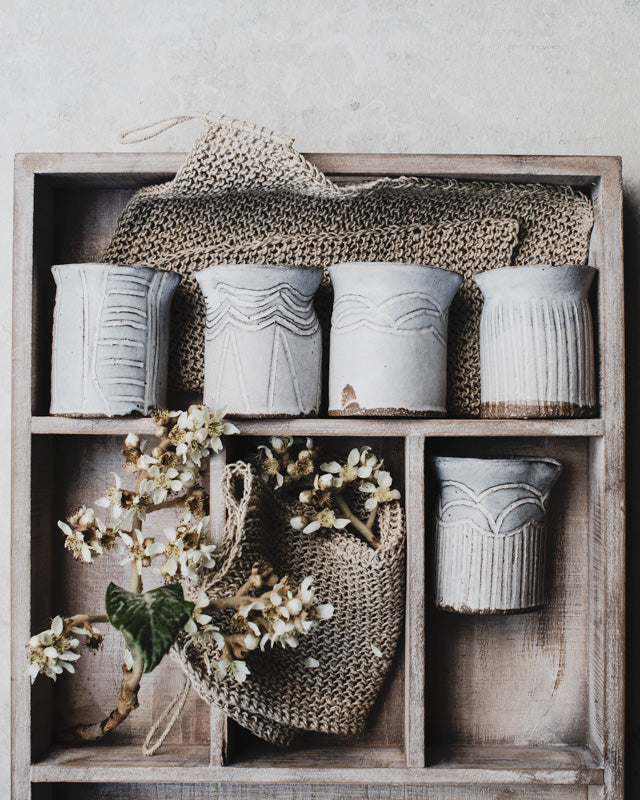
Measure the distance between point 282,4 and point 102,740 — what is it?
3.05 ft

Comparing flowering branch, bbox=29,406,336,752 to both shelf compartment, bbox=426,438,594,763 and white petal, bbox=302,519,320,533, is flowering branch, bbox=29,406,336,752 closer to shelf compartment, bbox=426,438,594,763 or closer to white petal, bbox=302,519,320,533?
white petal, bbox=302,519,320,533

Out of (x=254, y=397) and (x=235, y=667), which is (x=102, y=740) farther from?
(x=254, y=397)

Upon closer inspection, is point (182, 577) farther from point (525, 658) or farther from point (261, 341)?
point (525, 658)

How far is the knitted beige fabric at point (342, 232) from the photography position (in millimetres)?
827

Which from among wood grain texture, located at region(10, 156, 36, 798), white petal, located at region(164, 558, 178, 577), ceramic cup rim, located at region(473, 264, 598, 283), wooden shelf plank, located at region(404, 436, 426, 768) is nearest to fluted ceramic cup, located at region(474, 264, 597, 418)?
ceramic cup rim, located at region(473, 264, 598, 283)

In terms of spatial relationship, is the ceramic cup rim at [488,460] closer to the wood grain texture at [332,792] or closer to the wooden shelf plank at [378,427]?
the wooden shelf plank at [378,427]

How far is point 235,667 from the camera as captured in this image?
2.40ft

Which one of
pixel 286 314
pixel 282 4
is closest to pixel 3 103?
pixel 282 4

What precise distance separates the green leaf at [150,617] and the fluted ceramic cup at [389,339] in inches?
10.1

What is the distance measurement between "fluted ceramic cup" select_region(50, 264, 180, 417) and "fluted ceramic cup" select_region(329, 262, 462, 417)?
0.69ft

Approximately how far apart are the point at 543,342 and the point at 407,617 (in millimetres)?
331

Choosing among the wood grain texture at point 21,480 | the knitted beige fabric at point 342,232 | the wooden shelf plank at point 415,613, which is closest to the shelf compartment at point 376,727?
the wooden shelf plank at point 415,613

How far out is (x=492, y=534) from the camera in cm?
77

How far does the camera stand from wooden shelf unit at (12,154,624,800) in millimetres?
777
